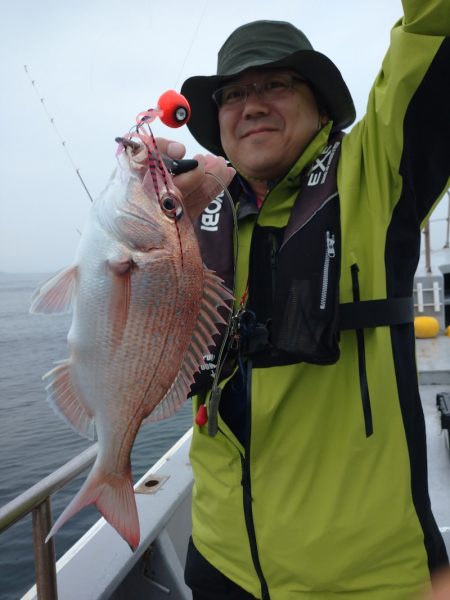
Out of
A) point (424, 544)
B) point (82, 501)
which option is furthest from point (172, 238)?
point (424, 544)

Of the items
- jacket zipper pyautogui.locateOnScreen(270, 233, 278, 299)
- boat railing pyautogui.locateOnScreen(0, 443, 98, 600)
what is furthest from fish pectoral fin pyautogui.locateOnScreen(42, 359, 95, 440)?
jacket zipper pyautogui.locateOnScreen(270, 233, 278, 299)

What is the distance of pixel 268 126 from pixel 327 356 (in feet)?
3.27

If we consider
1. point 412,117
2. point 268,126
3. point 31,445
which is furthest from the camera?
point 31,445

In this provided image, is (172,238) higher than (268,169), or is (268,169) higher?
(268,169)

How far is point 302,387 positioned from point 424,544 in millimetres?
707

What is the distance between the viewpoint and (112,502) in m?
1.49

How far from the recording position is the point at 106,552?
2756 mm

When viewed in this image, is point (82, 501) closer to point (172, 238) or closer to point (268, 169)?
point (172, 238)

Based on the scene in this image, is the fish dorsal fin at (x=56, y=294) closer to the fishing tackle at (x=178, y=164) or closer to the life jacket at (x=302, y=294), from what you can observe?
the fishing tackle at (x=178, y=164)

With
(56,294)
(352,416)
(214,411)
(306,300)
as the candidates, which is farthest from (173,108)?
(352,416)

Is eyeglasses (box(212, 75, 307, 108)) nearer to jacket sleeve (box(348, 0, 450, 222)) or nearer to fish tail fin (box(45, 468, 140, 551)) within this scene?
jacket sleeve (box(348, 0, 450, 222))

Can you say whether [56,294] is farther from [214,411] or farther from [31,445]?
[31,445]

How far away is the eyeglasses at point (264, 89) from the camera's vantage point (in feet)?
6.75

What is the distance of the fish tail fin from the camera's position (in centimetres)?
144
